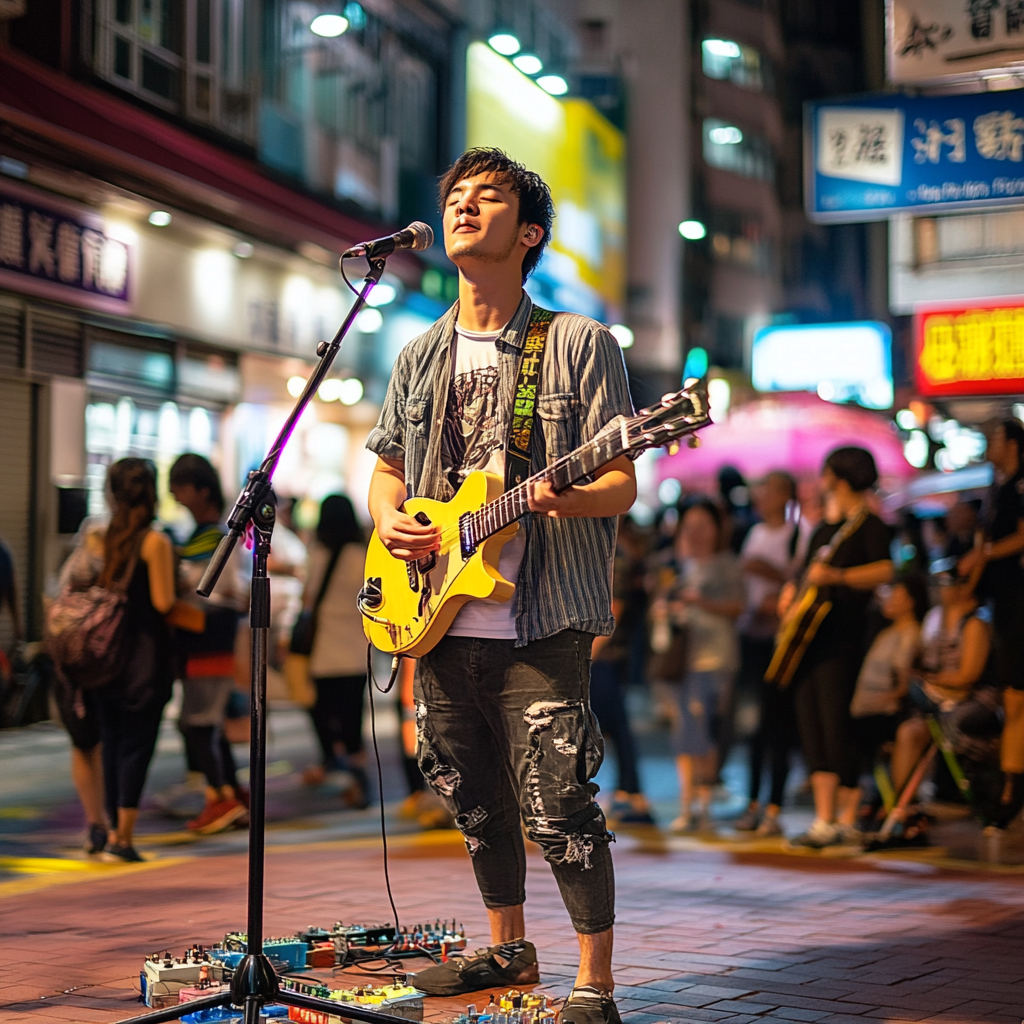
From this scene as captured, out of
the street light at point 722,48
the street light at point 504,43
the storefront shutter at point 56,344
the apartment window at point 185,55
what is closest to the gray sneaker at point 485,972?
the storefront shutter at point 56,344

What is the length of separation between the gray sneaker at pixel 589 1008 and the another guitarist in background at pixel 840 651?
3664 mm

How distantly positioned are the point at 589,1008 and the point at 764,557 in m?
6.08

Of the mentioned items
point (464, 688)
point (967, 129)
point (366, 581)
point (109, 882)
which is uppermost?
point (967, 129)

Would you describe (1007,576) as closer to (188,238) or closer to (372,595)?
(372,595)

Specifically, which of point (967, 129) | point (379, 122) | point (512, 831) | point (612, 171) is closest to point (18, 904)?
point (512, 831)

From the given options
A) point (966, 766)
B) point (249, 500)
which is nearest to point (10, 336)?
point (966, 766)

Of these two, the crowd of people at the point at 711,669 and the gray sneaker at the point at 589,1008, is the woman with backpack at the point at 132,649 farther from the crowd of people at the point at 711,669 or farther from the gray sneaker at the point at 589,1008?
the gray sneaker at the point at 589,1008

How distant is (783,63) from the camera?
174 ft

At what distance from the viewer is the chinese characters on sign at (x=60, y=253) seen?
40.7 feet

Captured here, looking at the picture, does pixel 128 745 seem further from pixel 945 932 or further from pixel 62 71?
pixel 62 71

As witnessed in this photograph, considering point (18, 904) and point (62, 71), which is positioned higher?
point (62, 71)

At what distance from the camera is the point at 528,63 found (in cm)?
2198

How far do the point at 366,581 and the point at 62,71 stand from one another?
400 inches

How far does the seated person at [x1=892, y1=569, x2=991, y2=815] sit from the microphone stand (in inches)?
176
